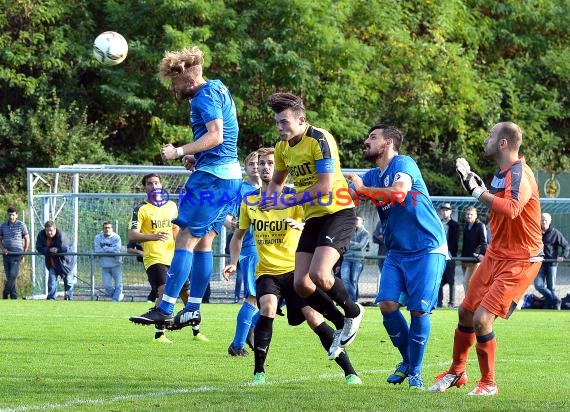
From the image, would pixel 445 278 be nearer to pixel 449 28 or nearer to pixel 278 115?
pixel 278 115

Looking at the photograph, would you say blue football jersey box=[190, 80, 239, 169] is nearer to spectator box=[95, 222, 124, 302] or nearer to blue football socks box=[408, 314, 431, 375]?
blue football socks box=[408, 314, 431, 375]

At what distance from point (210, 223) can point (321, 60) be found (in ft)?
83.0

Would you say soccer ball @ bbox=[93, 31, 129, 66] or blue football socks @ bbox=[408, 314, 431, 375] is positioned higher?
soccer ball @ bbox=[93, 31, 129, 66]

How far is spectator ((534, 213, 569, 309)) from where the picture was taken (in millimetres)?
20891

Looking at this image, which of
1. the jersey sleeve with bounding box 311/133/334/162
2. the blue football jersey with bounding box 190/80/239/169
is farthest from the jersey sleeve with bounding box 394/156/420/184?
the blue football jersey with bounding box 190/80/239/169

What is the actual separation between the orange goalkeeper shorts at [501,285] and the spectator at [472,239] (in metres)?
12.5

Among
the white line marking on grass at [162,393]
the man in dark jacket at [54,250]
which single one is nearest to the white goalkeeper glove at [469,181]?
the white line marking on grass at [162,393]

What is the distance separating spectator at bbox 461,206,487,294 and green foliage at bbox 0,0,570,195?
13.7 meters

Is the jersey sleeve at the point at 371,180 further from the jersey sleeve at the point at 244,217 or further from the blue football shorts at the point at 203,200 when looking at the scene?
the jersey sleeve at the point at 244,217

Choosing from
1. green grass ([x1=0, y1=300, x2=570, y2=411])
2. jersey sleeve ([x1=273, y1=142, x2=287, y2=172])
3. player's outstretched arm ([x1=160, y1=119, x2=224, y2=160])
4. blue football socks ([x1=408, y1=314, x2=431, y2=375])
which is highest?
player's outstretched arm ([x1=160, y1=119, x2=224, y2=160])

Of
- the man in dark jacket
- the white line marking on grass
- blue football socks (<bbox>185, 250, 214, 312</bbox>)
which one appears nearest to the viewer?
the white line marking on grass

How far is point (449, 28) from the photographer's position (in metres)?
37.4

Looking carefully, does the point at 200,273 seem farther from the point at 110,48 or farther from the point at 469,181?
the point at 110,48

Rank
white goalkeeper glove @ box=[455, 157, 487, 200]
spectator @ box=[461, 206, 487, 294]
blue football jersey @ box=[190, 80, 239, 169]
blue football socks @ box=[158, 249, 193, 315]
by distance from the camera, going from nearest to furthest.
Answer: white goalkeeper glove @ box=[455, 157, 487, 200]
blue football jersey @ box=[190, 80, 239, 169]
blue football socks @ box=[158, 249, 193, 315]
spectator @ box=[461, 206, 487, 294]
